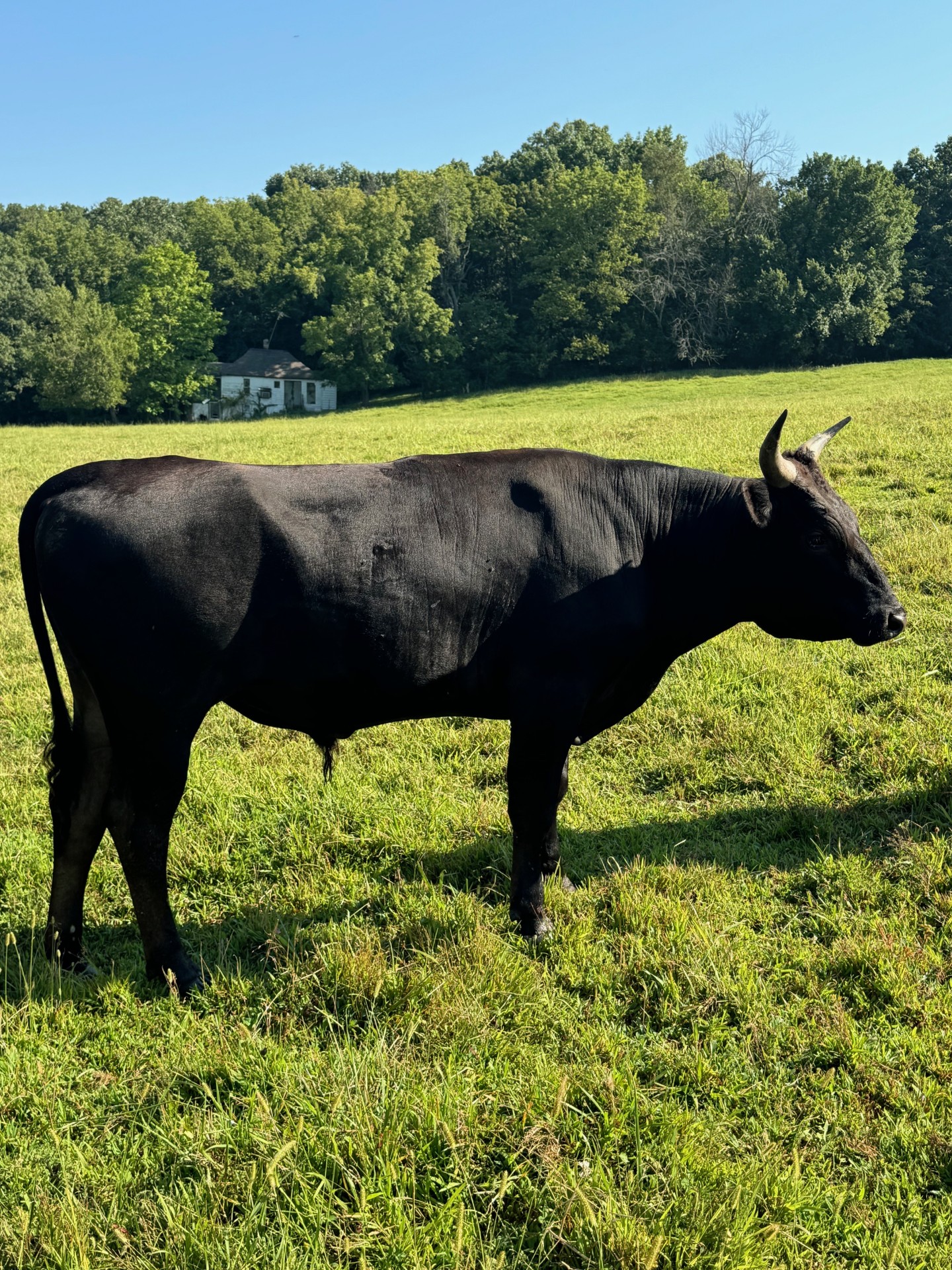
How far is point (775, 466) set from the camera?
4.76 metres

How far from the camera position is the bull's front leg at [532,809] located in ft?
14.9

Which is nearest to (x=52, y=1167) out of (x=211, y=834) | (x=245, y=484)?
(x=211, y=834)

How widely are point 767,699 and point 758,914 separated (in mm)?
2860

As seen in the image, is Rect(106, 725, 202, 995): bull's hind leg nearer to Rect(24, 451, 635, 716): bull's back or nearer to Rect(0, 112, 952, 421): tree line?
Rect(24, 451, 635, 716): bull's back

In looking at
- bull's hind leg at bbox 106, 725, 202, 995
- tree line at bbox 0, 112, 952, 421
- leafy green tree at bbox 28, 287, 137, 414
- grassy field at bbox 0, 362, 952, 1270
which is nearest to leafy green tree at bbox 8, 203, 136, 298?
tree line at bbox 0, 112, 952, 421

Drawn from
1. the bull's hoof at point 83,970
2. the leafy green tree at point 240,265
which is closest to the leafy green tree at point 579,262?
the leafy green tree at point 240,265

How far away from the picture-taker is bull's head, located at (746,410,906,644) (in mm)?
4879

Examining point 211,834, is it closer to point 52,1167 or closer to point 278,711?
point 278,711

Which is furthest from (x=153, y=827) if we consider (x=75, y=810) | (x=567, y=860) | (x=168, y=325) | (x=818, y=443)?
(x=168, y=325)

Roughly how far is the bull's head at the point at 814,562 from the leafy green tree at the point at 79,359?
200ft

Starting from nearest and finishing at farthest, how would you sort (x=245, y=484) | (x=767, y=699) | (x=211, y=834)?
(x=245, y=484)
(x=211, y=834)
(x=767, y=699)

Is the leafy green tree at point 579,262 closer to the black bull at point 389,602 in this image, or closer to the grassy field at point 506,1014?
the grassy field at point 506,1014

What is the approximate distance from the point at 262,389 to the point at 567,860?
7244 centimetres

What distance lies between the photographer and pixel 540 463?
4.86 m
